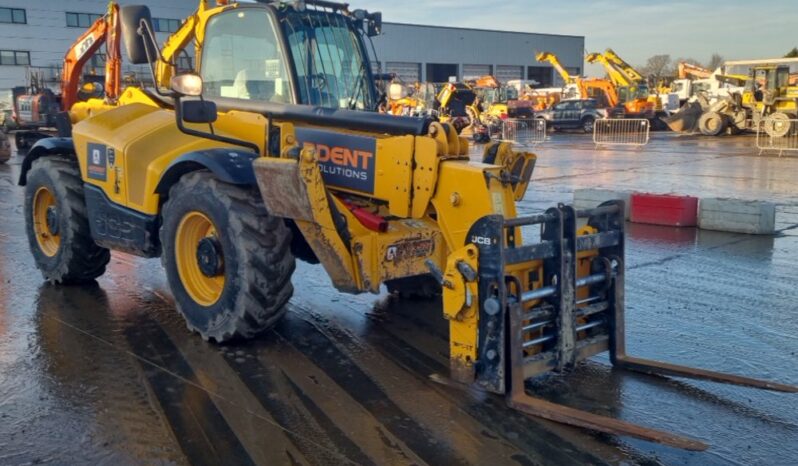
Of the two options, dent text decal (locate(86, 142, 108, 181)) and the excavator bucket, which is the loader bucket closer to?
the excavator bucket

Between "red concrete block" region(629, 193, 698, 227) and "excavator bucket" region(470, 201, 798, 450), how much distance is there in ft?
20.6

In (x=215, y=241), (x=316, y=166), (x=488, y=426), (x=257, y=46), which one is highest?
(x=257, y=46)

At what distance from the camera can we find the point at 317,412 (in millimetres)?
4594

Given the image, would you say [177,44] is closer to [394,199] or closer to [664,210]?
[394,199]

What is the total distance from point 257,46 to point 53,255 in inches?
130

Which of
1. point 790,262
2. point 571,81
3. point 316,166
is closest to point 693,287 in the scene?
point 790,262

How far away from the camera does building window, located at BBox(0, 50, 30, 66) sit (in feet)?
171

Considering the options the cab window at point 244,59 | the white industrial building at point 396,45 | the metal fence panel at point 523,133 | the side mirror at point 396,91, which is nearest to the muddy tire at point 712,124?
the metal fence panel at point 523,133

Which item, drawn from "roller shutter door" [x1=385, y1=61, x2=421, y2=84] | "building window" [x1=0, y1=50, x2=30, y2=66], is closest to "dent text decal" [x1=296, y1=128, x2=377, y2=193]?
"building window" [x1=0, y1=50, x2=30, y2=66]

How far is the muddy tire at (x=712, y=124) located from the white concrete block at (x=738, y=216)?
25.3 meters

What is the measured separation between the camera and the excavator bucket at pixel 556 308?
4426mm

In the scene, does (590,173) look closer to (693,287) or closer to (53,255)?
(693,287)

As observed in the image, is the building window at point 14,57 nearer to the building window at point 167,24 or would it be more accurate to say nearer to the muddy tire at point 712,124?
the building window at point 167,24

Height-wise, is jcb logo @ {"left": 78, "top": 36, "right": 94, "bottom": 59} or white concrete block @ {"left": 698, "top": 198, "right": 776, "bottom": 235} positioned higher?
jcb logo @ {"left": 78, "top": 36, "right": 94, "bottom": 59}
